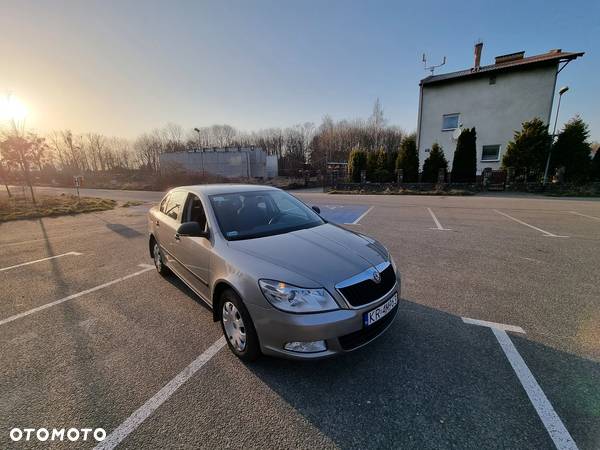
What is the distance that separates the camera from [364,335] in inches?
90.3

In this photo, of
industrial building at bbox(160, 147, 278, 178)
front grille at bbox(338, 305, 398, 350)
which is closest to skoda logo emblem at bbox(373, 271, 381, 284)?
front grille at bbox(338, 305, 398, 350)

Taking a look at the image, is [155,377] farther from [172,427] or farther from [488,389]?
[488,389]

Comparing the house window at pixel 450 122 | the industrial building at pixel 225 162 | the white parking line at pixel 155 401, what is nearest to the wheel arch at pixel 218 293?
the white parking line at pixel 155 401

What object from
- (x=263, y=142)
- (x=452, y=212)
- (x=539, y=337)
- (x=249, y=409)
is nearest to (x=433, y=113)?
(x=452, y=212)

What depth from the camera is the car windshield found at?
304cm

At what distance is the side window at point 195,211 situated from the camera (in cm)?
337

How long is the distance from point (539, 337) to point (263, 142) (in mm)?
77836

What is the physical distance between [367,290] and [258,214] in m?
1.71

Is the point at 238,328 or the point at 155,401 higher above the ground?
the point at 238,328

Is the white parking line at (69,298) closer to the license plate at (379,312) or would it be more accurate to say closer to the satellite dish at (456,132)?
the license plate at (379,312)

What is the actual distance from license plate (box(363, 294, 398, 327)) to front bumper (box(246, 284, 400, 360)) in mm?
43

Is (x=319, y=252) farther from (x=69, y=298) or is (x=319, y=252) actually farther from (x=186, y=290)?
(x=69, y=298)

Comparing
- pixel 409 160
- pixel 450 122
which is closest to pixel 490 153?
pixel 450 122

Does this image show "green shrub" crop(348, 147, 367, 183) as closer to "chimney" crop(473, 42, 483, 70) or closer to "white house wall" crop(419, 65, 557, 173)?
"white house wall" crop(419, 65, 557, 173)
